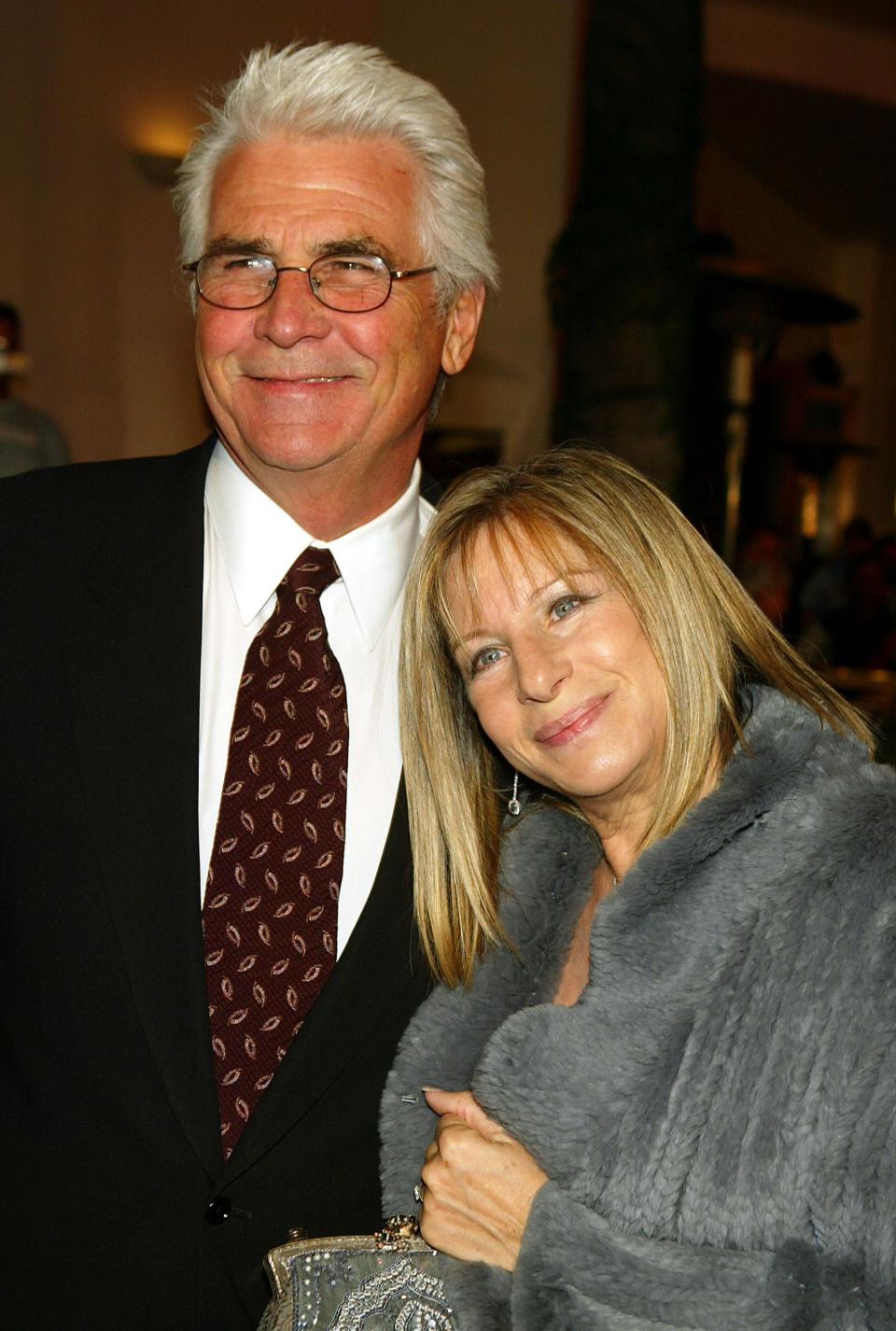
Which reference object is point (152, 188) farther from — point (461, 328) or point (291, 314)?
point (291, 314)

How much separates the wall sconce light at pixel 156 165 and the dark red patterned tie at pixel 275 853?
5.09 metres

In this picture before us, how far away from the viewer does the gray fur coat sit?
150cm

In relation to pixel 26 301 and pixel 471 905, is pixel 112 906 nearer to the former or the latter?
pixel 471 905

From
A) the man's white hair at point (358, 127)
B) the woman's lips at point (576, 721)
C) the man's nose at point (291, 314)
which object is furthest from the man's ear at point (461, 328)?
the woman's lips at point (576, 721)

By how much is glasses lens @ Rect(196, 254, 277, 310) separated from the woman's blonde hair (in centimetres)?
39

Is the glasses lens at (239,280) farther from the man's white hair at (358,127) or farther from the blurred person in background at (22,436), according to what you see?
the blurred person in background at (22,436)

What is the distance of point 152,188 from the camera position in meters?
6.70

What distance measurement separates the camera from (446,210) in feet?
7.04

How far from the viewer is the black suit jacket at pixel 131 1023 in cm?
181

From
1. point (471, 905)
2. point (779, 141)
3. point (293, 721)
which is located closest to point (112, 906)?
point (293, 721)

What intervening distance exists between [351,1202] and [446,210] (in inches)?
53.8

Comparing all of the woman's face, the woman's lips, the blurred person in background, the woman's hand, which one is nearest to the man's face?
the woman's face

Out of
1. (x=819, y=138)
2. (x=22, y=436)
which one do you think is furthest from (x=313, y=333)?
(x=819, y=138)

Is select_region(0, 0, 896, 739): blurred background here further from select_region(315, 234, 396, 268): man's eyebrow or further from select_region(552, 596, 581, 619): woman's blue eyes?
select_region(552, 596, 581, 619): woman's blue eyes
